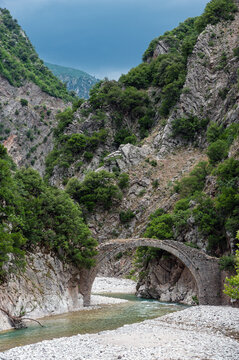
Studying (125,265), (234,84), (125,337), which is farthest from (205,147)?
(125,337)

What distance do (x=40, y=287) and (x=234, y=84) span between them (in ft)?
135

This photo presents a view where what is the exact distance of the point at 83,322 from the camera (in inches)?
928

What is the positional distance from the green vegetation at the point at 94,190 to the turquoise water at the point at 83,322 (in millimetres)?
26967

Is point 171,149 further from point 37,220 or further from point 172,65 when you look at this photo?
point 37,220

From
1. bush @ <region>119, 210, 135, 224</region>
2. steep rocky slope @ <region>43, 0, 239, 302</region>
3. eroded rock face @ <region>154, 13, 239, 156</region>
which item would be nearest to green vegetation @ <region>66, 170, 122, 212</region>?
steep rocky slope @ <region>43, 0, 239, 302</region>

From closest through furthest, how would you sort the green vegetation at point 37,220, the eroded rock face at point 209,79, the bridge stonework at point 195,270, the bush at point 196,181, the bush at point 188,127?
the green vegetation at point 37,220 → the bridge stonework at point 195,270 → the bush at point 196,181 → the eroded rock face at point 209,79 → the bush at point 188,127

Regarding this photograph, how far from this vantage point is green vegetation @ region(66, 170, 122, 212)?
58219 mm

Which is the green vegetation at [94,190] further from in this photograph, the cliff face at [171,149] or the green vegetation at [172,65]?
the green vegetation at [172,65]

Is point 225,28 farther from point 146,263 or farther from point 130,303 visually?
point 130,303

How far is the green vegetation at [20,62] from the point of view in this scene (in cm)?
10706

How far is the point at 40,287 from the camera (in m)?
26.4

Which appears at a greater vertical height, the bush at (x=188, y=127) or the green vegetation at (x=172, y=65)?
the green vegetation at (x=172, y=65)

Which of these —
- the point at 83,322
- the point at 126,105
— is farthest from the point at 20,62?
the point at 83,322

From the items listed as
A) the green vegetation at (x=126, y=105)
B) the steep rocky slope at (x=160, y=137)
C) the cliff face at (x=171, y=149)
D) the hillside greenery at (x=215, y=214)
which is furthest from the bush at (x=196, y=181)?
the green vegetation at (x=126, y=105)
